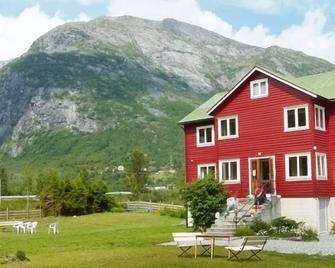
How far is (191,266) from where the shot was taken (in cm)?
1916

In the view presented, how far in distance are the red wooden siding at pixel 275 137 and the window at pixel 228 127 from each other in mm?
285

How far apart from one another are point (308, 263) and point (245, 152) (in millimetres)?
18042

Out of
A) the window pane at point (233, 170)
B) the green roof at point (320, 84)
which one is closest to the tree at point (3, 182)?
the window pane at point (233, 170)

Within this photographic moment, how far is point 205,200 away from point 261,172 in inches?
253

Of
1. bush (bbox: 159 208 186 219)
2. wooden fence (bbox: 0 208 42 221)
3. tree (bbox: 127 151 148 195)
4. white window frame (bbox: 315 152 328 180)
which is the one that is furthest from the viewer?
tree (bbox: 127 151 148 195)

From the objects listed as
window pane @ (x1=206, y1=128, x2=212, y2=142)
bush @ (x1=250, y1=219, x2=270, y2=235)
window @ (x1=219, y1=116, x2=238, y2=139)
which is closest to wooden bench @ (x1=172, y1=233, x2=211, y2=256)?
bush @ (x1=250, y1=219, x2=270, y2=235)

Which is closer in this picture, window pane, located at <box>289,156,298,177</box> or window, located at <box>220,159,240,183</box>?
window pane, located at <box>289,156,298,177</box>

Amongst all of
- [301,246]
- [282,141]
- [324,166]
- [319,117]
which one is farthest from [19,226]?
[301,246]

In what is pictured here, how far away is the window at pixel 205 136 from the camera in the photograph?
41.5m

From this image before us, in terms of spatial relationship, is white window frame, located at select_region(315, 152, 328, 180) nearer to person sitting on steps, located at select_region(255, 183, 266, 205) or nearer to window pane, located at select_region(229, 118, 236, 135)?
person sitting on steps, located at select_region(255, 183, 266, 205)

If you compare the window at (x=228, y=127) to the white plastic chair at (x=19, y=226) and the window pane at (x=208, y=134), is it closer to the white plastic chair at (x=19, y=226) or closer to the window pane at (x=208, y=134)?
the window pane at (x=208, y=134)

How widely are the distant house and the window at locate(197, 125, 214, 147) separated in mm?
1055

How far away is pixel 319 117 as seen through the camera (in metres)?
35.4

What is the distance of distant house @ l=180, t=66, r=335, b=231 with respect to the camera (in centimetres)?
3456
